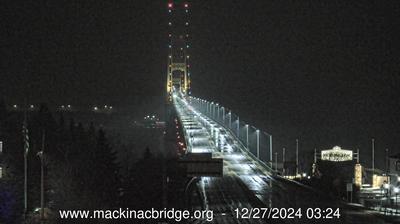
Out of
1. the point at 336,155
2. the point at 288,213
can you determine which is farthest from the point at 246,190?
the point at 336,155

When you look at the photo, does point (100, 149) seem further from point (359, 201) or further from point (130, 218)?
point (359, 201)

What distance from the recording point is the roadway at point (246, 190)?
34375 mm

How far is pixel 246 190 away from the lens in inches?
1828

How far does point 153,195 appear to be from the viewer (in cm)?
4897

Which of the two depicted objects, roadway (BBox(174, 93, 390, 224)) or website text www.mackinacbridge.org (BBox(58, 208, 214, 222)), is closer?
website text www.mackinacbridge.org (BBox(58, 208, 214, 222))

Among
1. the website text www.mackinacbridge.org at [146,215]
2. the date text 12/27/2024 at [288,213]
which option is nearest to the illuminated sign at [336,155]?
the date text 12/27/2024 at [288,213]

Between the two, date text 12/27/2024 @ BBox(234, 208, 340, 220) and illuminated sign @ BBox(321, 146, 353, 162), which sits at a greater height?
illuminated sign @ BBox(321, 146, 353, 162)

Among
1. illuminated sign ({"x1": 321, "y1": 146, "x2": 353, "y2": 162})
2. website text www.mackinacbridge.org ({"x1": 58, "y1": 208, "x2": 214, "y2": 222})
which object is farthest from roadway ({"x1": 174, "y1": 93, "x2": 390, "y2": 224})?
illuminated sign ({"x1": 321, "y1": 146, "x2": 353, "y2": 162})

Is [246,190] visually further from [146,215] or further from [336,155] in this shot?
[336,155]

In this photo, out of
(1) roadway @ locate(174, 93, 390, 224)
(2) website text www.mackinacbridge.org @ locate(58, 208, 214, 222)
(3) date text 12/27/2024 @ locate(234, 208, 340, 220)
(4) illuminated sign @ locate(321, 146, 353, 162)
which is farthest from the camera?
(4) illuminated sign @ locate(321, 146, 353, 162)

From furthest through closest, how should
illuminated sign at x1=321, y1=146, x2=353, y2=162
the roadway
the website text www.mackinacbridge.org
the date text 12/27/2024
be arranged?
illuminated sign at x1=321, y1=146, x2=353, y2=162
the roadway
the website text www.mackinacbridge.org
the date text 12/27/2024

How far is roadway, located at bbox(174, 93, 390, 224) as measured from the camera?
3438cm

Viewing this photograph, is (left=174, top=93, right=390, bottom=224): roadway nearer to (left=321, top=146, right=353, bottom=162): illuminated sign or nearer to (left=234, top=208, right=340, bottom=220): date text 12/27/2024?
(left=234, top=208, right=340, bottom=220): date text 12/27/2024

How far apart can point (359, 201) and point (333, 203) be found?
601 cm
